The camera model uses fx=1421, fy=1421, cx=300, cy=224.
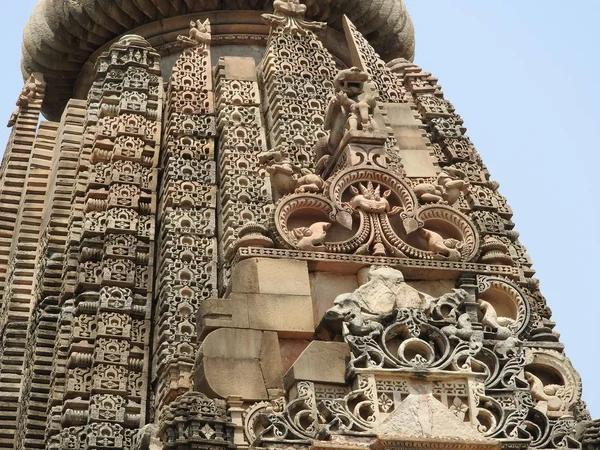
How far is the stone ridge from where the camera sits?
895 inches

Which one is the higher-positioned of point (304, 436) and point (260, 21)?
point (260, 21)

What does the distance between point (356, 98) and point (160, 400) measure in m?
3.69

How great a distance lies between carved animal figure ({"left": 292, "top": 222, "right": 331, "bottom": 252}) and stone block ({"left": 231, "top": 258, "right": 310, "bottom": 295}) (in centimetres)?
21

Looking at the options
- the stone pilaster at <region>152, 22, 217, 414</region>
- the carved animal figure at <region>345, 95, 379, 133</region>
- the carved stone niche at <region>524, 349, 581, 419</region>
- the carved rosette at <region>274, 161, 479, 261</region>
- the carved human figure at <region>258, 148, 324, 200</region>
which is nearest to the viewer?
the carved stone niche at <region>524, 349, 581, 419</region>

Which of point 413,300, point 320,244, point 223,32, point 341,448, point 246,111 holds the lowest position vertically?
point 341,448

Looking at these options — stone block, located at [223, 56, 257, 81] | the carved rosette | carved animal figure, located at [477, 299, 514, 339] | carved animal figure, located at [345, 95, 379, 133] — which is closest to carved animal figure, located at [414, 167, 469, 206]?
the carved rosette

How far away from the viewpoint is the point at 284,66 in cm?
1889

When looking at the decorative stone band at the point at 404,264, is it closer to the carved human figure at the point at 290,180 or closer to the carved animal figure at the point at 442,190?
the carved human figure at the point at 290,180

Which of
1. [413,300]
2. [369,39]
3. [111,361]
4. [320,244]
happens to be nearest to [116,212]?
[111,361]

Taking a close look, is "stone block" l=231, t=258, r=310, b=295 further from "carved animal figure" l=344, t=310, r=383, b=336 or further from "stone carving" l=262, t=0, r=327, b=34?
"stone carving" l=262, t=0, r=327, b=34

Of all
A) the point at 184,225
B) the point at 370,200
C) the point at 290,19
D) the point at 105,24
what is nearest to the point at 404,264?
the point at 370,200

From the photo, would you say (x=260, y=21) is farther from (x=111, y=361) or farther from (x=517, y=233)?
(x=111, y=361)

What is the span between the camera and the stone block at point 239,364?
447 inches

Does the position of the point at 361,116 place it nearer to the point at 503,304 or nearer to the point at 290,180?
the point at 290,180
